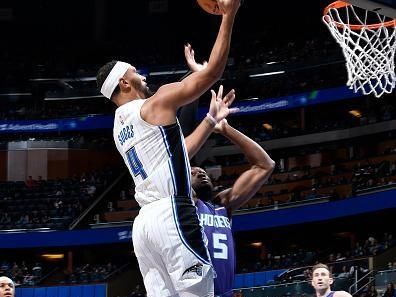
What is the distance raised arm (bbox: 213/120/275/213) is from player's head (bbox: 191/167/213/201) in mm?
154

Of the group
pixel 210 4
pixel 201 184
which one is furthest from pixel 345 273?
pixel 210 4

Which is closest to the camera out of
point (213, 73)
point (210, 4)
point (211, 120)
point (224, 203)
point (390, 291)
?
point (213, 73)

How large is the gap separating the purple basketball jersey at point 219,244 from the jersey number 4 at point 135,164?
0.86 meters

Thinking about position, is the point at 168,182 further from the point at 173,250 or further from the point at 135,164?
the point at 173,250

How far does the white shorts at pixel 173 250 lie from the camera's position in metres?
3.49

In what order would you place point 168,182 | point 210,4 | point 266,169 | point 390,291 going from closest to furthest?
point 168,182, point 210,4, point 266,169, point 390,291

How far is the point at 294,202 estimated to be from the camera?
2119 centimetres

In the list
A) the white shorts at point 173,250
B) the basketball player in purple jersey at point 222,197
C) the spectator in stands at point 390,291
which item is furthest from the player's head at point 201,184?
the spectator in stands at point 390,291

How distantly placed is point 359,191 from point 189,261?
17.1 m

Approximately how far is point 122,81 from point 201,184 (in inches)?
42.4

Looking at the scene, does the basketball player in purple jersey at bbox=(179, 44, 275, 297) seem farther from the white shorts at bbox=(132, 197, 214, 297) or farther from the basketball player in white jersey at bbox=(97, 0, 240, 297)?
the white shorts at bbox=(132, 197, 214, 297)

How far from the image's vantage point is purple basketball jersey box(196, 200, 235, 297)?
445cm

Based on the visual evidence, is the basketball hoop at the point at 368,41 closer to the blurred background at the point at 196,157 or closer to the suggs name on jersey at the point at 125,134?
the suggs name on jersey at the point at 125,134

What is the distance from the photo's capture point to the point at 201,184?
468 cm
